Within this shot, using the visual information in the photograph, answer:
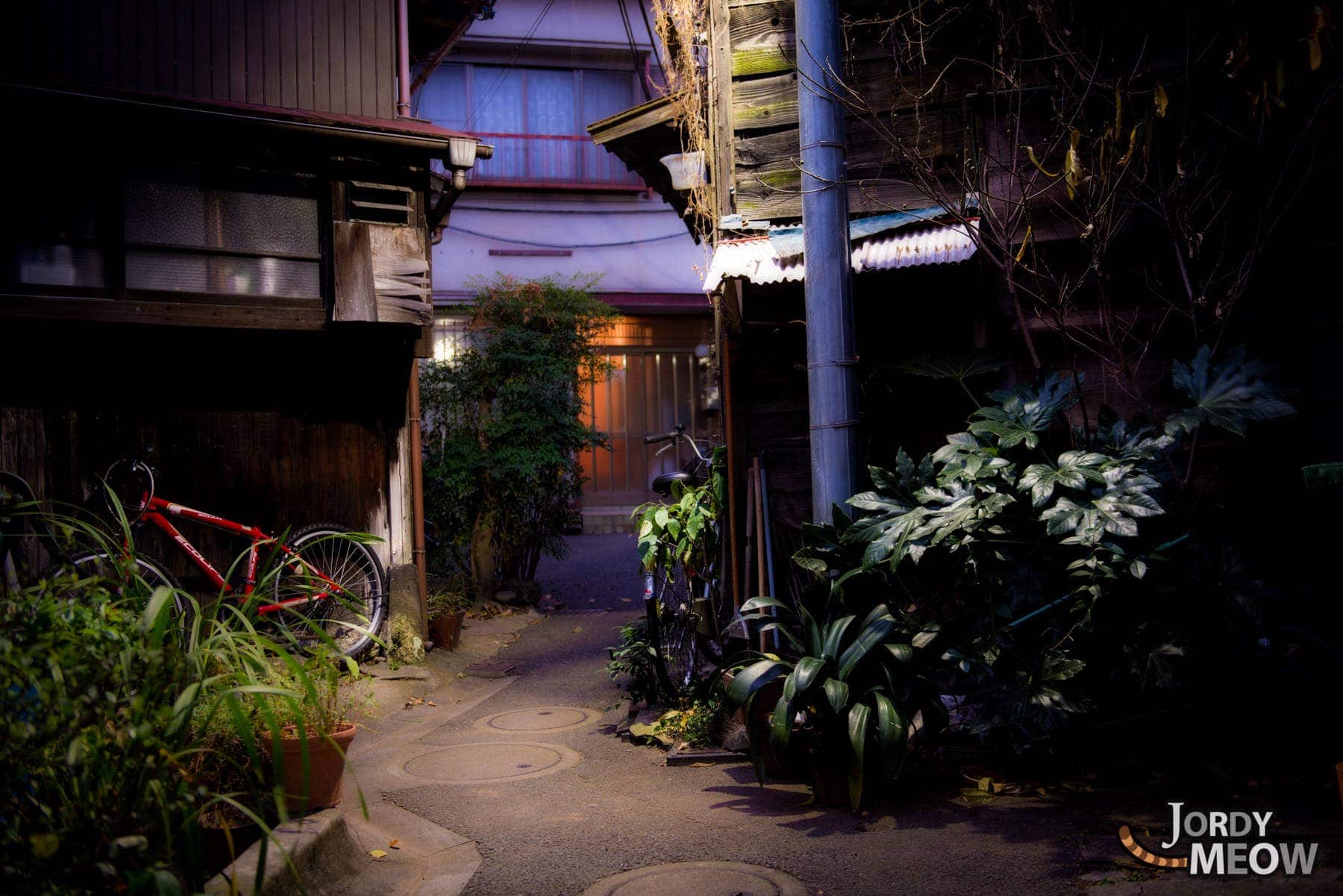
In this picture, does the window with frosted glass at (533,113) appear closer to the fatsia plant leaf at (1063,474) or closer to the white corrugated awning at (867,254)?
the white corrugated awning at (867,254)

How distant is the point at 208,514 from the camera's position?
Result: 339 inches

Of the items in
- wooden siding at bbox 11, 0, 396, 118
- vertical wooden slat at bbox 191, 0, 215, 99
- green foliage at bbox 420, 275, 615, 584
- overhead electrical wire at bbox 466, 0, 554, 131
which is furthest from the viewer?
overhead electrical wire at bbox 466, 0, 554, 131

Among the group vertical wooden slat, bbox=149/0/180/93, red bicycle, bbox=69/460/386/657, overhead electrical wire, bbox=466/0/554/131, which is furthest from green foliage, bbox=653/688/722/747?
overhead electrical wire, bbox=466/0/554/131

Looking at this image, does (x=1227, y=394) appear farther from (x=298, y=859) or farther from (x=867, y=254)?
(x=298, y=859)

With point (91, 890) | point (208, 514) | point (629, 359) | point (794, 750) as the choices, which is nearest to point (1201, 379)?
point (794, 750)

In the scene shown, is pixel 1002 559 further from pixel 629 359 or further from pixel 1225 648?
pixel 629 359

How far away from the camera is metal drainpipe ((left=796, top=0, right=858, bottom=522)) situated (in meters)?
5.71

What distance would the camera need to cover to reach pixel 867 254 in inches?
244

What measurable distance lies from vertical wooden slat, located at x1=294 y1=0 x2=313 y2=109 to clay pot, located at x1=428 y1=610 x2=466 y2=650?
5.33m

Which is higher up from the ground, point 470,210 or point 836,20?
point 470,210

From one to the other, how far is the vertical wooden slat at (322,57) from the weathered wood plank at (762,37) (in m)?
4.77

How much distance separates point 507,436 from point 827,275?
718 cm

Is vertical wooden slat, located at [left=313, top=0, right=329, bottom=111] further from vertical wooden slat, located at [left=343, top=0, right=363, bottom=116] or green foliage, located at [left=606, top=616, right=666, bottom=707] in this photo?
green foliage, located at [left=606, top=616, right=666, bottom=707]

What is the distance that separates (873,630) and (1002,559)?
2.54 feet
